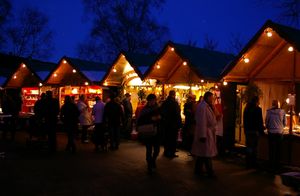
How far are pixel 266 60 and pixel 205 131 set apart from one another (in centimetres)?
514

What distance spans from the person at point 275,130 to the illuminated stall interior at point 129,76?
6987 mm

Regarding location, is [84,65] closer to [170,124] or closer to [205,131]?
[170,124]

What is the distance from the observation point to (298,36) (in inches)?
450

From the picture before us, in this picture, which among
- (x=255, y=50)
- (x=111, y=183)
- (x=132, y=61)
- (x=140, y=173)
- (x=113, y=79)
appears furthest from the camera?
(x=113, y=79)

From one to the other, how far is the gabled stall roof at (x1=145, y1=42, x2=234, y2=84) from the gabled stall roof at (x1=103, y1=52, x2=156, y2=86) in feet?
2.50

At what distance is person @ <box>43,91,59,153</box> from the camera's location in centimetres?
1325

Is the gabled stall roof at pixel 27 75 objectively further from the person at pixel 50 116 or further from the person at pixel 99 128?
the person at pixel 50 116

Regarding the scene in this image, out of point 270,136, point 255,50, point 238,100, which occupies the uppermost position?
point 255,50

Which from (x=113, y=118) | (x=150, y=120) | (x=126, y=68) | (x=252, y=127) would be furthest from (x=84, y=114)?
(x=252, y=127)

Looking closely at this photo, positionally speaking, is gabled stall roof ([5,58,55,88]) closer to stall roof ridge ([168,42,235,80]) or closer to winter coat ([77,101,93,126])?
winter coat ([77,101,93,126])

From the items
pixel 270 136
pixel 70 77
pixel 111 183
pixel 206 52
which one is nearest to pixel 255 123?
pixel 270 136

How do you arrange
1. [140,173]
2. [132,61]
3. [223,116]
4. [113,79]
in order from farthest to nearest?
1. [113,79]
2. [132,61]
3. [223,116]
4. [140,173]

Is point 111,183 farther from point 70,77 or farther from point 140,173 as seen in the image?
point 70,77

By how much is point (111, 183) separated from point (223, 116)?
5929 millimetres
